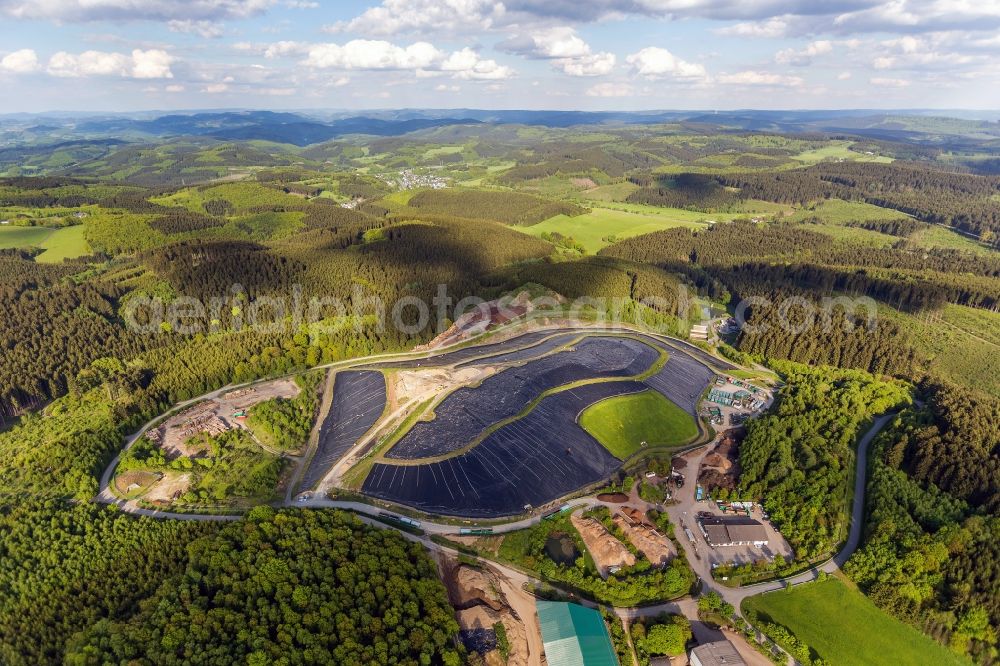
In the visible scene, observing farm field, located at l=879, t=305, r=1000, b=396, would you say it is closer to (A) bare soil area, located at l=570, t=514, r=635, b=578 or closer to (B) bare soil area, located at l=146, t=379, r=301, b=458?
(A) bare soil area, located at l=570, t=514, r=635, b=578

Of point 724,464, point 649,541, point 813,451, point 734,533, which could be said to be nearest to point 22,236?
point 649,541

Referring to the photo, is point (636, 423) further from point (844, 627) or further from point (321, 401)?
point (321, 401)

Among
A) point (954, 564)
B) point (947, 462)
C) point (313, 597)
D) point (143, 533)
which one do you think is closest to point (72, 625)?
point (143, 533)

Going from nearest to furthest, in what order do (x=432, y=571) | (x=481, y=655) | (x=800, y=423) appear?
(x=481, y=655) < (x=432, y=571) < (x=800, y=423)

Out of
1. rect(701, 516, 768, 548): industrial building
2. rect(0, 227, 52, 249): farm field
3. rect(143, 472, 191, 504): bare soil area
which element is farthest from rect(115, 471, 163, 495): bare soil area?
rect(0, 227, 52, 249): farm field

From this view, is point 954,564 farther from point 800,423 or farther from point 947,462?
point 800,423

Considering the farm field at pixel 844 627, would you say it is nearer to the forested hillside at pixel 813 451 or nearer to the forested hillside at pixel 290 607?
the forested hillside at pixel 813 451

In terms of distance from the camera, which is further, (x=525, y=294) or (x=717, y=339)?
(x=525, y=294)

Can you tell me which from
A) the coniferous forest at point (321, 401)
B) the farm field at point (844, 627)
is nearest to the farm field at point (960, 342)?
the coniferous forest at point (321, 401)
